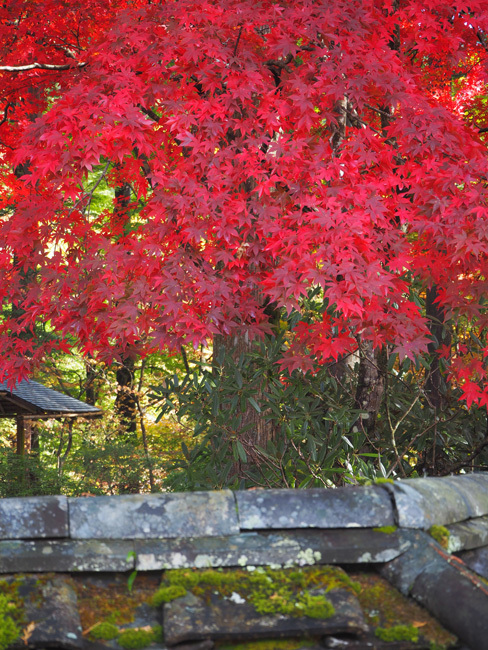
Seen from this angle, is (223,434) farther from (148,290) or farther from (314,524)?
(314,524)

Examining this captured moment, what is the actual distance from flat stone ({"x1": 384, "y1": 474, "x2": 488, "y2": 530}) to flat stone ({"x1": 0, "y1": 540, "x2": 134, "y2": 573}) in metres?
0.81

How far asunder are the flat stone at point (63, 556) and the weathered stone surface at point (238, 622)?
0.79 ft

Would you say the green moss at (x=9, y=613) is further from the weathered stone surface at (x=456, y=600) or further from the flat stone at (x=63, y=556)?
the weathered stone surface at (x=456, y=600)

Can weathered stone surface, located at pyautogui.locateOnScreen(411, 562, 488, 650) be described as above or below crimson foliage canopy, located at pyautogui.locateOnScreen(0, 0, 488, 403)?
below

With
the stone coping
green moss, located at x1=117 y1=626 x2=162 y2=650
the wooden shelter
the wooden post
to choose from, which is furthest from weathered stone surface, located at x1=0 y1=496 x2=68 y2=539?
the wooden post

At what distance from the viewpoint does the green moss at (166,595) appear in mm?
1673

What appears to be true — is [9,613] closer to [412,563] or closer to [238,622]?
[238,622]

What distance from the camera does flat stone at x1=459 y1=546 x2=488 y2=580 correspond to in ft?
6.41

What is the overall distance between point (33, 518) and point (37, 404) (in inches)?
280

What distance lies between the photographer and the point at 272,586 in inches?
68.2

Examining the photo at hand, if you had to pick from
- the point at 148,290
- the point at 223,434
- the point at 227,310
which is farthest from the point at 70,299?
the point at 223,434

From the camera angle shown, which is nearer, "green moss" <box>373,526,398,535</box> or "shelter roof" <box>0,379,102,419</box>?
"green moss" <box>373,526,398,535</box>

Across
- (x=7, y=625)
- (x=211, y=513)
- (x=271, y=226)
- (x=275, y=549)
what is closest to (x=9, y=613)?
(x=7, y=625)

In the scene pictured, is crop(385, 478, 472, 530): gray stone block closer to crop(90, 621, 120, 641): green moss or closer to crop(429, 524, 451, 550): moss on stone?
crop(429, 524, 451, 550): moss on stone
